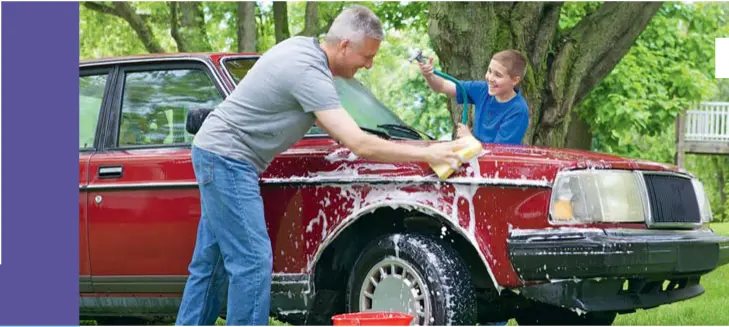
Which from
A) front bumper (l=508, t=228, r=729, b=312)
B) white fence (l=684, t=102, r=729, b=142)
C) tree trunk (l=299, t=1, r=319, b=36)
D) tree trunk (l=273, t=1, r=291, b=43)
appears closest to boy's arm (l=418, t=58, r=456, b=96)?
front bumper (l=508, t=228, r=729, b=312)

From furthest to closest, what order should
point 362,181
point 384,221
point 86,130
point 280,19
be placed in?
point 280,19 → point 86,130 → point 384,221 → point 362,181

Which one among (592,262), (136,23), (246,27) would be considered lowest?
(592,262)

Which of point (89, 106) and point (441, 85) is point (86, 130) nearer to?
point (89, 106)

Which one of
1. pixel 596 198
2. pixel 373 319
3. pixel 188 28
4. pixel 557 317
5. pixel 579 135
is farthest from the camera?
pixel 579 135

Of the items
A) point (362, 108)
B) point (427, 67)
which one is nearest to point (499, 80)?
point (427, 67)

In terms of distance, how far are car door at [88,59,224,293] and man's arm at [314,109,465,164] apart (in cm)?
104

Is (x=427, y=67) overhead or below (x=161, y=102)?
overhead

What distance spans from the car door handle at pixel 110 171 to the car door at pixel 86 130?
4.3 inches

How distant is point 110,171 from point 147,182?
304 mm

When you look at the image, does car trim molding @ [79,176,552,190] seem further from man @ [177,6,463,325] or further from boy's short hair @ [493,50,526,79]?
boy's short hair @ [493,50,526,79]

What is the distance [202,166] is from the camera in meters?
5.37

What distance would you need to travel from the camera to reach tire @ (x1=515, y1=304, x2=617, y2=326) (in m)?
6.09

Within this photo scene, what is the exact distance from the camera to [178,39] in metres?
19.8

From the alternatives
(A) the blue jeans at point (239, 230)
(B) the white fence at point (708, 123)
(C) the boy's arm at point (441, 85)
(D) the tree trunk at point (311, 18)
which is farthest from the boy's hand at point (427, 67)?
(B) the white fence at point (708, 123)
